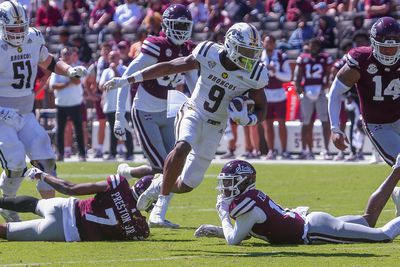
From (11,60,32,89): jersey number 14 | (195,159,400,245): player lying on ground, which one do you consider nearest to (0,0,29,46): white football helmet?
(11,60,32,89): jersey number 14

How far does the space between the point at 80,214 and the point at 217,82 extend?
63.4 inches

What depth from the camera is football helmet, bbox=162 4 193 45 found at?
31.7ft

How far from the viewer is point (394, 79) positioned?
28.3ft

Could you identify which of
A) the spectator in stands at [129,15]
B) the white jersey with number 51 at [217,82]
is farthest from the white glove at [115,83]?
the spectator in stands at [129,15]

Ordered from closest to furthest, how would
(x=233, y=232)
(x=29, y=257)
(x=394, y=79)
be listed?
(x=29, y=257) < (x=233, y=232) < (x=394, y=79)

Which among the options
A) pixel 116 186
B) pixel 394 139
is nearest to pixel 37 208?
pixel 116 186

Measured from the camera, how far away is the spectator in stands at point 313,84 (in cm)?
1708

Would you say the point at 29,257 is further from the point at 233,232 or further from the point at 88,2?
the point at 88,2

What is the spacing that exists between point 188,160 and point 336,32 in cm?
1133

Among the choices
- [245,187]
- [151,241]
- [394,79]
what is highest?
[394,79]

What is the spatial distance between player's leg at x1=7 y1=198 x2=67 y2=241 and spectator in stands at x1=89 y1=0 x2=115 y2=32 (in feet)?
51.8

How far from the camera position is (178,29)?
9758 mm

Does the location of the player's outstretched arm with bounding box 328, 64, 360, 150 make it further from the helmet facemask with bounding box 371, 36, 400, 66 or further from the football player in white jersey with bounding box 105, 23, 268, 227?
the football player in white jersey with bounding box 105, 23, 268, 227

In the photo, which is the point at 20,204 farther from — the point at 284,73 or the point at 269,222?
the point at 284,73
